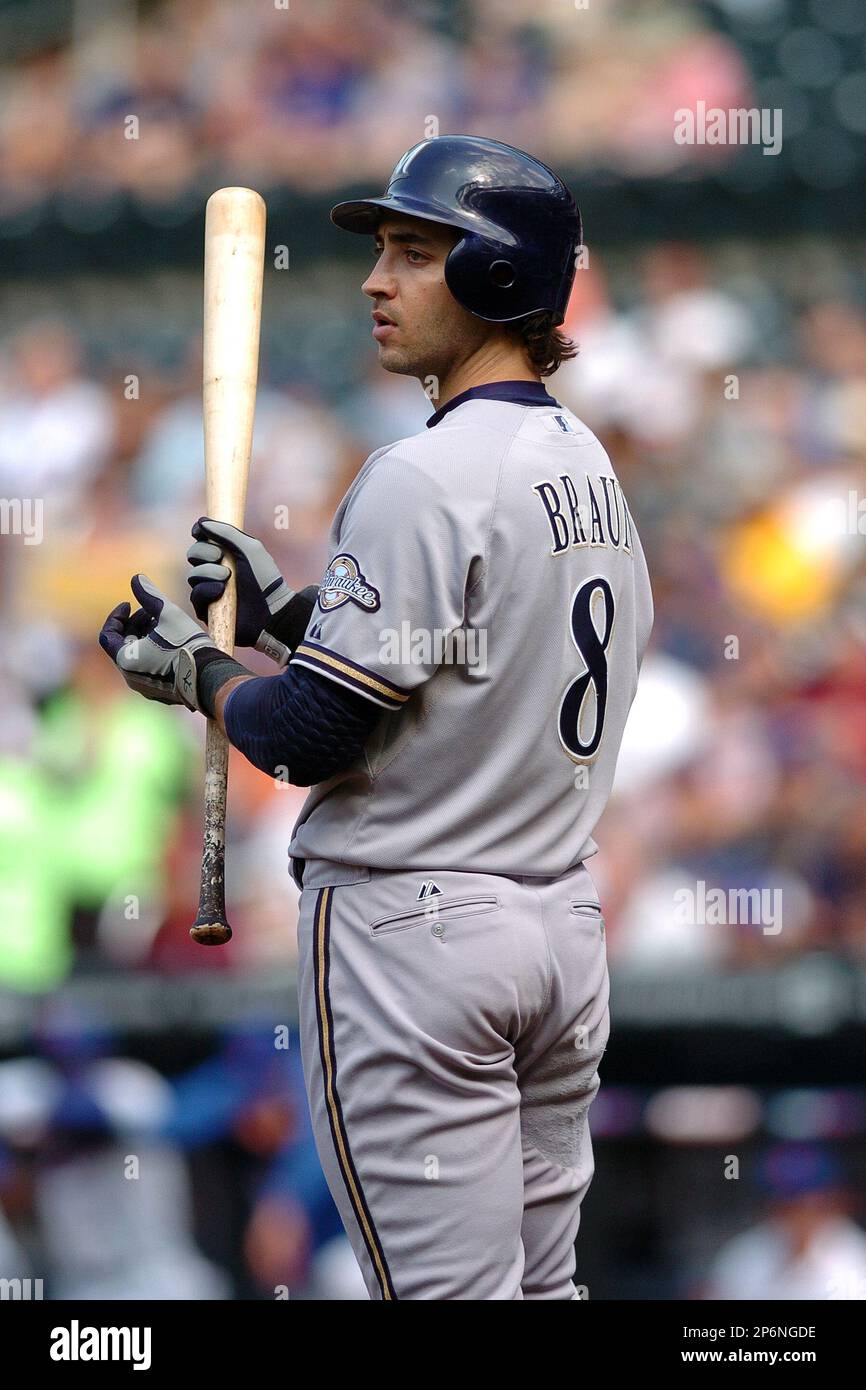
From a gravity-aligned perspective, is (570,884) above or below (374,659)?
below

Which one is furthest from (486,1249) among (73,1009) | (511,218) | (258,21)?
(258,21)

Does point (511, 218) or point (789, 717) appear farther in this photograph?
point (789, 717)

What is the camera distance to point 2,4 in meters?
5.24

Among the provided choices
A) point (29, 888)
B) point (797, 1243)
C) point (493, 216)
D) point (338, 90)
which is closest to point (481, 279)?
point (493, 216)

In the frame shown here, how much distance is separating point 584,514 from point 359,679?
0.30 metres

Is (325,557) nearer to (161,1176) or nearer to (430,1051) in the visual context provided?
(161,1176)

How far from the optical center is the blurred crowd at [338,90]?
15.3 feet

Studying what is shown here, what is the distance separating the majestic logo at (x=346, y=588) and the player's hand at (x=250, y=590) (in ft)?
0.87

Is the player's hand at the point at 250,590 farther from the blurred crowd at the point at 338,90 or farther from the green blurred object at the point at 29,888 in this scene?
the blurred crowd at the point at 338,90

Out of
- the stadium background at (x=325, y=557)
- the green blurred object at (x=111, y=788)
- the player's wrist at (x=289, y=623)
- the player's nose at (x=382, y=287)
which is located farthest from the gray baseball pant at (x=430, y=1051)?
the green blurred object at (x=111, y=788)

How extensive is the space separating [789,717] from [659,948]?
60cm

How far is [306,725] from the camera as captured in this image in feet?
5.48

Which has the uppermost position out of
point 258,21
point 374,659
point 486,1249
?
point 258,21
